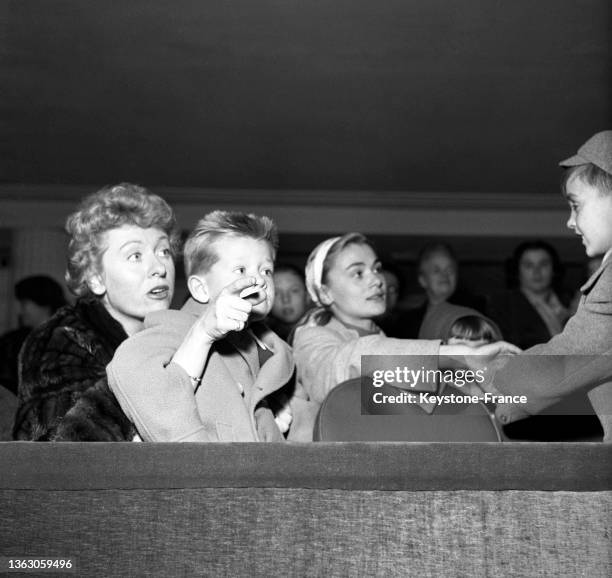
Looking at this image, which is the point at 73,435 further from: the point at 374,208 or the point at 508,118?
the point at 374,208

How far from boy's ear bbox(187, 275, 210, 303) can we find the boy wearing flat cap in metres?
0.53

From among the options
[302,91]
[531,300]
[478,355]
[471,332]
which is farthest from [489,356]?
[302,91]

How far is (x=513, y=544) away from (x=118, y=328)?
0.94m

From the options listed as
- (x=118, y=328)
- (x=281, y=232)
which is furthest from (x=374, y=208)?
(x=118, y=328)

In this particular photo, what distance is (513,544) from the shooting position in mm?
934

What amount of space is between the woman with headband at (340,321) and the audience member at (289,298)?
43.7 inches

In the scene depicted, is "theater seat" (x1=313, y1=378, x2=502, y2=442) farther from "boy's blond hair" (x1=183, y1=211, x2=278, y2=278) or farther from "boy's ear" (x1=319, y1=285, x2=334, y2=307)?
"boy's ear" (x1=319, y1=285, x2=334, y2=307)

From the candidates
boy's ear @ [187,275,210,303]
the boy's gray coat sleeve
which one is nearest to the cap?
the boy's gray coat sleeve

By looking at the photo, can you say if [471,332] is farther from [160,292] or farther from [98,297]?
[98,297]

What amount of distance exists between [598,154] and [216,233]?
0.66m

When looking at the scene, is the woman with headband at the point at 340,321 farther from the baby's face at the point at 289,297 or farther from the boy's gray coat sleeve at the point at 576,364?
the baby's face at the point at 289,297

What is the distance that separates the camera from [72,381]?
A: 155 centimetres

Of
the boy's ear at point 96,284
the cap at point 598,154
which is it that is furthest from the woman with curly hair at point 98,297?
the cap at point 598,154

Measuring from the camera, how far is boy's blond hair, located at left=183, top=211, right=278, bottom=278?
1.54m
